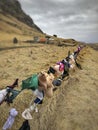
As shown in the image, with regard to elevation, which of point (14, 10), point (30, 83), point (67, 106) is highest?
point (30, 83)

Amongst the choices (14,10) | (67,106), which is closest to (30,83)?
(67,106)

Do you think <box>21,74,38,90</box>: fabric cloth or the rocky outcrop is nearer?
<box>21,74,38,90</box>: fabric cloth

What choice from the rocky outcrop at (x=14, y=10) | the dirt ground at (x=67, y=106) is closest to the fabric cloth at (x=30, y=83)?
the dirt ground at (x=67, y=106)

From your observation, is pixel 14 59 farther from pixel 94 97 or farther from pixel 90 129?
pixel 90 129

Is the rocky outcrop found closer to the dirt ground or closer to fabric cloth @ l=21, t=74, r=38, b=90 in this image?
the dirt ground

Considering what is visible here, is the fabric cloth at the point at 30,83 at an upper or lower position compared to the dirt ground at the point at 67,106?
upper

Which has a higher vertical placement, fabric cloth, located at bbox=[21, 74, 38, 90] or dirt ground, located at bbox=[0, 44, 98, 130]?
fabric cloth, located at bbox=[21, 74, 38, 90]

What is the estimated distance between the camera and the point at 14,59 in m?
25.9

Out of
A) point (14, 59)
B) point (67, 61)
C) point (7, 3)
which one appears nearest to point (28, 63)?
point (14, 59)

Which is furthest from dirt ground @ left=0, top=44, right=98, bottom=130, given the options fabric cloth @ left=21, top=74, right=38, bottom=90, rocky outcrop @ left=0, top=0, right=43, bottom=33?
rocky outcrop @ left=0, top=0, right=43, bottom=33

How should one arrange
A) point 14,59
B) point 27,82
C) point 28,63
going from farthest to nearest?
point 14,59
point 28,63
point 27,82

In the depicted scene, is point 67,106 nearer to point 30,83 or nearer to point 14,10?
point 30,83

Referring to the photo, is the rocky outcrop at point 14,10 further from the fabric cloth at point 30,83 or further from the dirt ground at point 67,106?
the fabric cloth at point 30,83

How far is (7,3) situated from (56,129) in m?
151
